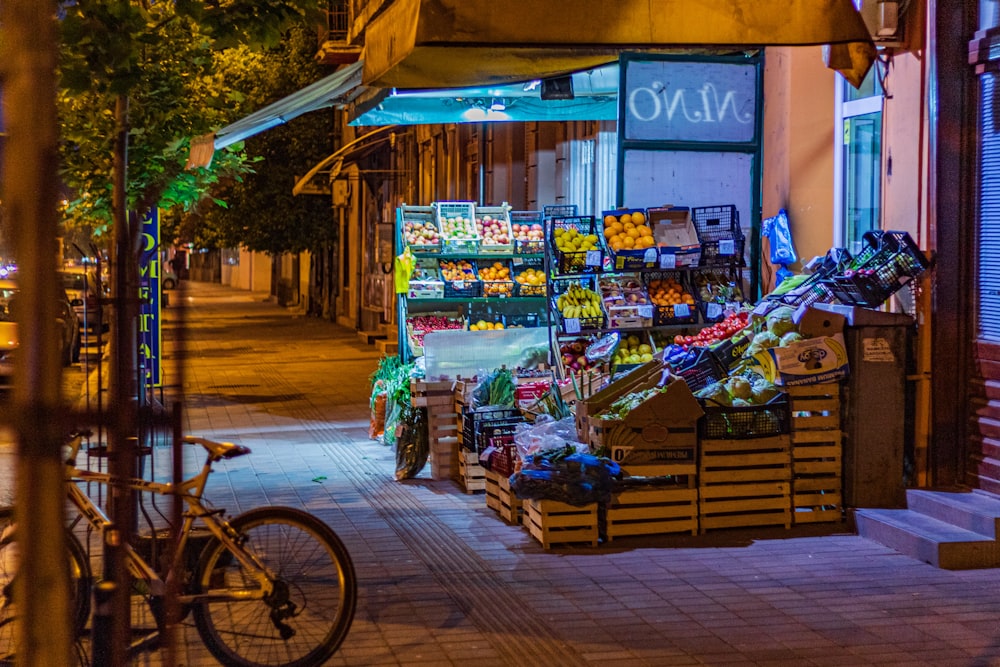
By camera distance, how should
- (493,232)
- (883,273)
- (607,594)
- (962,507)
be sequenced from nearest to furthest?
1. (607,594)
2. (962,507)
3. (883,273)
4. (493,232)

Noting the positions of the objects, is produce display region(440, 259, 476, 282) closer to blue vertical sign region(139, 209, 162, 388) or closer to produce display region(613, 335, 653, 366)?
produce display region(613, 335, 653, 366)

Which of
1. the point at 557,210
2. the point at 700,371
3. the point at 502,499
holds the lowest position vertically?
the point at 502,499

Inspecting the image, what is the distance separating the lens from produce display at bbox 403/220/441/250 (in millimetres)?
13508

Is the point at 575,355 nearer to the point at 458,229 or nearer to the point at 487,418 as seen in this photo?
the point at 487,418

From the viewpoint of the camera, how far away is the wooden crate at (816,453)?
837cm

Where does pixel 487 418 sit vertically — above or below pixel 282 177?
below

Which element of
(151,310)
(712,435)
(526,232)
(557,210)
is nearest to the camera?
(712,435)

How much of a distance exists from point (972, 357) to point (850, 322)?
0.83m

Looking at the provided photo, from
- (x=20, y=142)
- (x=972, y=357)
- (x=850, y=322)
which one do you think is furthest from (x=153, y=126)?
(x=20, y=142)

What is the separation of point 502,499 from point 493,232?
18.0 ft

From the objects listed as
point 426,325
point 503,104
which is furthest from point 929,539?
point 503,104

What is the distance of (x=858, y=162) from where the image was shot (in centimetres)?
1024

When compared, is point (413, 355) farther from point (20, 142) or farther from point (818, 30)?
point (20, 142)

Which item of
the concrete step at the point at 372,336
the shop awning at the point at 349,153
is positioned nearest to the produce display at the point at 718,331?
the shop awning at the point at 349,153
